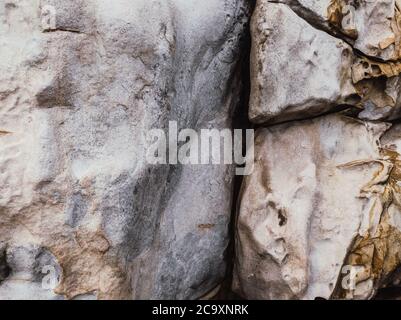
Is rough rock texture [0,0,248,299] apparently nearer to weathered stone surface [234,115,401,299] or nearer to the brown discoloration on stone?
weathered stone surface [234,115,401,299]

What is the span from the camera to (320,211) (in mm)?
2299

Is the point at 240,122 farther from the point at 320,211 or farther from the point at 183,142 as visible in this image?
the point at 320,211

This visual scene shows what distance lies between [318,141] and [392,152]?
362 mm

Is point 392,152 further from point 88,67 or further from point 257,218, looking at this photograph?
point 88,67

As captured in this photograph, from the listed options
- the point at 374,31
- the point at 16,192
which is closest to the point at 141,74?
the point at 16,192

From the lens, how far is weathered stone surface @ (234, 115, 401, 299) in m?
2.26

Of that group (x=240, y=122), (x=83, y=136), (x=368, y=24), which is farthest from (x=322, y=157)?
(x=83, y=136)

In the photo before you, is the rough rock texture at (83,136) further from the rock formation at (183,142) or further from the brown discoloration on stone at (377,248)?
the brown discoloration on stone at (377,248)

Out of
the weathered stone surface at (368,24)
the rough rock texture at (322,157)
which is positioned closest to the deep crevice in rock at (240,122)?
the rough rock texture at (322,157)

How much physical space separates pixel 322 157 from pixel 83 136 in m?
1.04

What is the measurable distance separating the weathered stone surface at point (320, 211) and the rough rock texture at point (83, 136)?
49 centimetres

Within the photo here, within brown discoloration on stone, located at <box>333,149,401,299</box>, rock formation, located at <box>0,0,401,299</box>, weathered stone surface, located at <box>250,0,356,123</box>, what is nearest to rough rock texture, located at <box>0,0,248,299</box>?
rock formation, located at <box>0,0,401,299</box>

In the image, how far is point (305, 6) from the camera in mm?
2240

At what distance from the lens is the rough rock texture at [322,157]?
7.36ft
